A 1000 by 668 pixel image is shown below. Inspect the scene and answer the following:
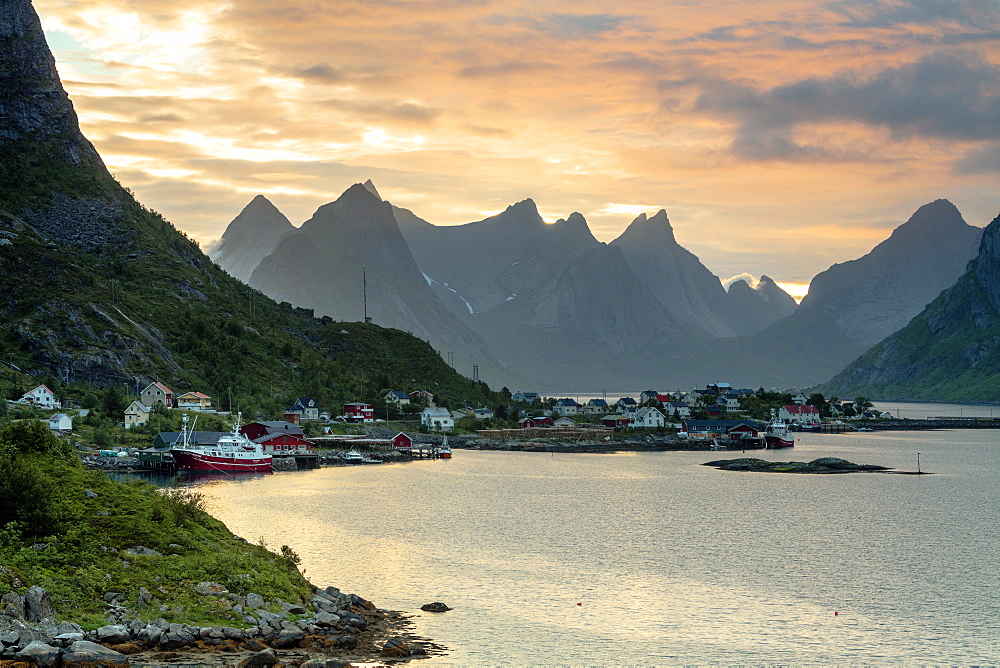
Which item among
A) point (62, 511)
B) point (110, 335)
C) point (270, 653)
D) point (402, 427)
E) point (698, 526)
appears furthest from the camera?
point (402, 427)

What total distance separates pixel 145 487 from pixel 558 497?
51.3 meters

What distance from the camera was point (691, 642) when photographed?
1626 inches

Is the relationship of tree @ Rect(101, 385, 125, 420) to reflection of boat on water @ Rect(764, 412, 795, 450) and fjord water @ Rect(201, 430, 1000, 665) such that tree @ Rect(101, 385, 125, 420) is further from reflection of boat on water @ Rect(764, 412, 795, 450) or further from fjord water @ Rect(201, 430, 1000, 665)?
reflection of boat on water @ Rect(764, 412, 795, 450)

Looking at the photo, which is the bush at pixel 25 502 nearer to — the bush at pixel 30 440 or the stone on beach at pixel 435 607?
the bush at pixel 30 440

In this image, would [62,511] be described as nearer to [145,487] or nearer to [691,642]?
[145,487]

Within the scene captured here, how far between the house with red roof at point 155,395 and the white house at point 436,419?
50592mm

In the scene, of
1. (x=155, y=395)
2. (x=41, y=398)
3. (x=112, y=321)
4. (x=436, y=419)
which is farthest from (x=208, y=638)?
(x=436, y=419)

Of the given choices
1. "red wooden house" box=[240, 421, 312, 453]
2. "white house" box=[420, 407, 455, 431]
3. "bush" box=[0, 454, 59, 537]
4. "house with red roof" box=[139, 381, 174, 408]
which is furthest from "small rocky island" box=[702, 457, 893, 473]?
"bush" box=[0, 454, 59, 537]

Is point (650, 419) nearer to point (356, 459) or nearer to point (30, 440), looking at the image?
point (356, 459)

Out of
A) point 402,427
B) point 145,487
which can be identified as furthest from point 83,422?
point 145,487

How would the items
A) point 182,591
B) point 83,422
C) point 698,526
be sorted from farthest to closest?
point 83,422 → point 698,526 → point 182,591

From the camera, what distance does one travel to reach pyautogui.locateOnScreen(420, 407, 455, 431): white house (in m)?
182

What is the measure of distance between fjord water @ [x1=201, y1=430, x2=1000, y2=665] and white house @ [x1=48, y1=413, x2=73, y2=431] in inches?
1013

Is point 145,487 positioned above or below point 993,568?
above
